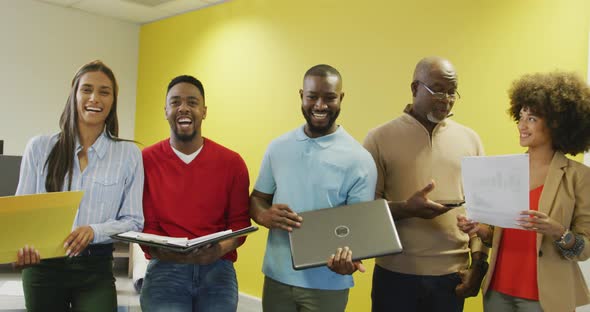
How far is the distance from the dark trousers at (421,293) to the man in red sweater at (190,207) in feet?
1.95

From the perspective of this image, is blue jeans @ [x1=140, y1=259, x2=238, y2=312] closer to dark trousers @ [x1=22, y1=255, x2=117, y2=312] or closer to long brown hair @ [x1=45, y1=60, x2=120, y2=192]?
dark trousers @ [x1=22, y1=255, x2=117, y2=312]

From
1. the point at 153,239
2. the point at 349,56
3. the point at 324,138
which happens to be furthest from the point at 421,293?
the point at 349,56

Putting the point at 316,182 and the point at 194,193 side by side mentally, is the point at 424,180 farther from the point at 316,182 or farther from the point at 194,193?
the point at 194,193

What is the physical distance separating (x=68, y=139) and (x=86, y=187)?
188 mm

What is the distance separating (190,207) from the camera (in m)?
1.87

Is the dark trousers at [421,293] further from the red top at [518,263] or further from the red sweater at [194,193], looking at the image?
the red sweater at [194,193]

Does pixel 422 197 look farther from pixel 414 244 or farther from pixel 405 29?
pixel 405 29

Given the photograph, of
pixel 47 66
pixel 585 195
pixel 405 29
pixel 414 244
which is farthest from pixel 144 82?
pixel 585 195

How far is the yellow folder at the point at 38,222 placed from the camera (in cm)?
156

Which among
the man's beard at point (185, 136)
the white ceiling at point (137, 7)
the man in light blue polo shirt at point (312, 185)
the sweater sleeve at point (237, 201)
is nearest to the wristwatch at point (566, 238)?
the man in light blue polo shirt at point (312, 185)

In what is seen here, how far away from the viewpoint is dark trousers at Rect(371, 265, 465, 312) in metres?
1.88

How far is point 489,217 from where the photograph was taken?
1.69 m

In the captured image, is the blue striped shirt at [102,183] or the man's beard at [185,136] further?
→ the man's beard at [185,136]

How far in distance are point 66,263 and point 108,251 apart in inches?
5.8
